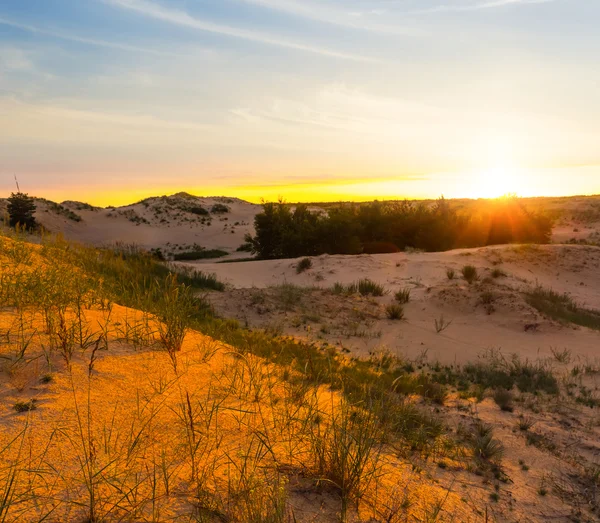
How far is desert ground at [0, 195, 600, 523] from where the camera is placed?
2.51 m

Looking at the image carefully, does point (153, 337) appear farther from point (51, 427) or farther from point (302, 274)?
point (302, 274)

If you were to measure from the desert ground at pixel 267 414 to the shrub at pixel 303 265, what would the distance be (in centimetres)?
677

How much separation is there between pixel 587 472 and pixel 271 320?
6.62 meters

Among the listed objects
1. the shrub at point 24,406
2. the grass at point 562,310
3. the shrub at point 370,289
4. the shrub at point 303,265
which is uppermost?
the shrub at point 24,406

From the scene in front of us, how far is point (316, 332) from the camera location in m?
9.24

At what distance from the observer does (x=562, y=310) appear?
40.2ft

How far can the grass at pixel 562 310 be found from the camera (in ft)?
37.4

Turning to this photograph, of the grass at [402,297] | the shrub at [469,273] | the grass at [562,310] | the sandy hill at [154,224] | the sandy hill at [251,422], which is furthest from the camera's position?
the sandy hill at [154,224]

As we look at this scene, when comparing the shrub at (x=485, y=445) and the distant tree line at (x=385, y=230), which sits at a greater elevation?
the distant tree line at (x=385, y=230)

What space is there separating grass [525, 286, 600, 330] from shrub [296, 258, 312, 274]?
25.7 feet

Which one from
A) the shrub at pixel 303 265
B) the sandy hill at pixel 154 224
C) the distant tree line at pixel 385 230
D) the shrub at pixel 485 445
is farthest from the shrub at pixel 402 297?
the sandy hill at pixel 154 224

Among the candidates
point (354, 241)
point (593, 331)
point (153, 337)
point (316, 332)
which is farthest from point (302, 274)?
point (153, 337)

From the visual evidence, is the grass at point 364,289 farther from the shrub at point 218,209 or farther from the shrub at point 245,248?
the shrub at point 218,209

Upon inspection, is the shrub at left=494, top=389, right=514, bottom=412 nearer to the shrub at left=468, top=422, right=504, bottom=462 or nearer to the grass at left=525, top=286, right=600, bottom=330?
the shrub at left=468, top=422, right=504, bottom=462
